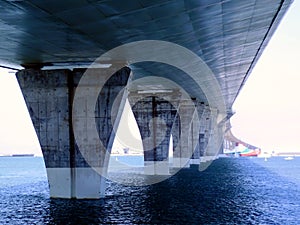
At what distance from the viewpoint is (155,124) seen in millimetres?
62875

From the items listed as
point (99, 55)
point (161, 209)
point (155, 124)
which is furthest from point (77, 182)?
point (155, 124)

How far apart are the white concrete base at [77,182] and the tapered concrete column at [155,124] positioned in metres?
29.8

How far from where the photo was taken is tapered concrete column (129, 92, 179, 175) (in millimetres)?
61656

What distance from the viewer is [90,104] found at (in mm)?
32250

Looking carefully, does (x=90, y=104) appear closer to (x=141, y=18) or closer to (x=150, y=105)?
(x=141, y=18)

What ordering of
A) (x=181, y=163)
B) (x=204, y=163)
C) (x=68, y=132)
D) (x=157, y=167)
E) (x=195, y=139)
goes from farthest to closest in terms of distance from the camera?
(x=204, y=163) < (x=195, y=139) < (x=181, y=163) < (x=157, y=167) < (x=68, y=132)

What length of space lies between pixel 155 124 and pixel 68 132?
3173 centimetres

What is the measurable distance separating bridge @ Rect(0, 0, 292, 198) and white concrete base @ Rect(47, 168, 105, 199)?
7 centimetres

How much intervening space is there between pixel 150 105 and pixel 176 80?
13.4 meters

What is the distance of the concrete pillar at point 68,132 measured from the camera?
31844 millimetres

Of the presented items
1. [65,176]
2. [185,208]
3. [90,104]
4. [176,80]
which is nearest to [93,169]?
[65,176]

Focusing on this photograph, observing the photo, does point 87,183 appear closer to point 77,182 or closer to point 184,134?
point 77,182

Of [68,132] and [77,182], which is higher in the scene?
[68,132]

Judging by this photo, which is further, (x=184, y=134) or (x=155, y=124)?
(x=184, y=134)
